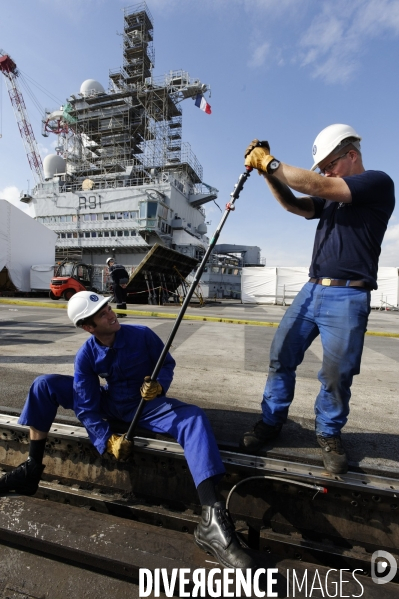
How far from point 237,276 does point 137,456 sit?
4061cm

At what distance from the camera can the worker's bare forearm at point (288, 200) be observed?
2111 millimetres

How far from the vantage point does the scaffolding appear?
39656 millimetres

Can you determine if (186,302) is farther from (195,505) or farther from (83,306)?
(195,505)

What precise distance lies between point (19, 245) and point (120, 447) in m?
27.2

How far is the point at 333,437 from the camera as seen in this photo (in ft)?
6.34

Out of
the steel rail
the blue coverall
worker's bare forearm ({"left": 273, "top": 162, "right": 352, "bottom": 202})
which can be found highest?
worker's bare forearm ({"left": 273, "top": 162, "right": 352, "bottom": 202})

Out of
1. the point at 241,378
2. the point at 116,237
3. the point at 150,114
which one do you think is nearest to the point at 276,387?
the point at 241,378

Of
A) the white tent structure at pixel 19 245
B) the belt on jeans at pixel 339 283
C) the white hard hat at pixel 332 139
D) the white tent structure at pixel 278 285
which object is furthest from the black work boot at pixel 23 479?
the white tent structure at pixel 19 245

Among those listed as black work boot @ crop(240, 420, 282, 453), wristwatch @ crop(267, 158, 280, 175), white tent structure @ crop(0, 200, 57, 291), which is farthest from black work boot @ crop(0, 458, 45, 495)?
white tent structure @ crop(0, 200, 57, 291)

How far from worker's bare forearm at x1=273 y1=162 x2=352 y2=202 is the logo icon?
2105mm

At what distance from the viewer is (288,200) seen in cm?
217

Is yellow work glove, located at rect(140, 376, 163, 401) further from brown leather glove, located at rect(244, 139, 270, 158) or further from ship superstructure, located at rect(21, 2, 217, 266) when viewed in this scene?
ship superstructure, located at rect(21, 2, 217, 266)

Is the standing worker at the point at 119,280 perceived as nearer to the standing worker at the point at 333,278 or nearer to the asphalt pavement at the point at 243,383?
the asphalt pavement at the point at 243,383

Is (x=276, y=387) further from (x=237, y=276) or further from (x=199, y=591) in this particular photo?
(x=237, y=276)
